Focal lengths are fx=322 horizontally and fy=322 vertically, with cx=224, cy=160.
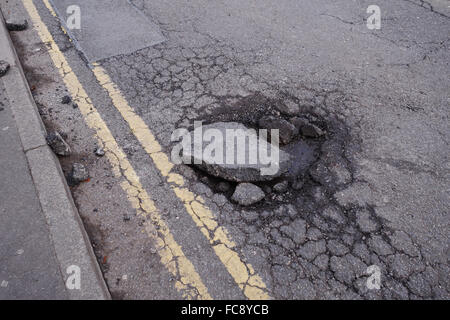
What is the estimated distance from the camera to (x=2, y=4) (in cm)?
564

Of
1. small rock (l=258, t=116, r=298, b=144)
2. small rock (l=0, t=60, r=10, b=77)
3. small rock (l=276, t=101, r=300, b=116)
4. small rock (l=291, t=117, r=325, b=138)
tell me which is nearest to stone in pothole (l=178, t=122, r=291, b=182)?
small rock (l=258, t=116, r=298, b=144)

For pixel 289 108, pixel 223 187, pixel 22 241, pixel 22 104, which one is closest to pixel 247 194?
pixel 223 187

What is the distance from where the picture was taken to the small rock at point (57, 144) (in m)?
3.15

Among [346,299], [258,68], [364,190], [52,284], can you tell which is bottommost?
[52,284]

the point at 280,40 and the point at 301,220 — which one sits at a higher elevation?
the point at 280,40

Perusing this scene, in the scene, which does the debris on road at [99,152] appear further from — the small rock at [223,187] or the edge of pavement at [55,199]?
the small rock at [223,187]

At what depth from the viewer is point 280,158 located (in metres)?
3.20

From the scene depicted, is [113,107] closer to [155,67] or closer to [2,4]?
[155,67]

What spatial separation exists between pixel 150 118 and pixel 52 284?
1.96 m

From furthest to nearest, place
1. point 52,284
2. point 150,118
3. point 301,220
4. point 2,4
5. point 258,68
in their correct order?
1. point 2,4
2. point 258,68
3. point 150,118
4. point 301,220
5. point 52,284

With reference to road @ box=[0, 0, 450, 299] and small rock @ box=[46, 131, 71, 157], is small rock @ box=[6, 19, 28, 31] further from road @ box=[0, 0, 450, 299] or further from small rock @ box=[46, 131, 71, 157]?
small rock @ box=[46, 131, 71, 157]

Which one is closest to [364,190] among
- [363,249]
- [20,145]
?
[363,249]

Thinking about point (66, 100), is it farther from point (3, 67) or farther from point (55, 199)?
point (55, 199)

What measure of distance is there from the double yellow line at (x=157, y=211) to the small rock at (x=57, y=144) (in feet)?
1.16
